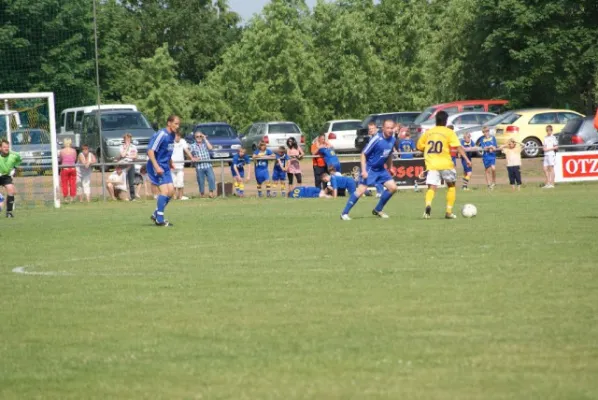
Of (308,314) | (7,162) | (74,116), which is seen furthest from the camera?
(74,116)

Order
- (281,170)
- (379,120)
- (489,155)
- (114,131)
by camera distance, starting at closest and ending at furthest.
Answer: (489,155) < (281,170) < (114,131) < (379,120)

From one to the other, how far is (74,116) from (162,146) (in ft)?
99.7

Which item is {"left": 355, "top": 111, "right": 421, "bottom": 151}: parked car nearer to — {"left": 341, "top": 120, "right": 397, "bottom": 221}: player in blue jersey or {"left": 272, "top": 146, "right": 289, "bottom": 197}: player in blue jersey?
{"left": 272, "top": 146, "right": 289, "bottom": 197}: player in blue jersey

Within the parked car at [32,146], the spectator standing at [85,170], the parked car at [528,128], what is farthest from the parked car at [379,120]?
the spectator standing at [85,170]

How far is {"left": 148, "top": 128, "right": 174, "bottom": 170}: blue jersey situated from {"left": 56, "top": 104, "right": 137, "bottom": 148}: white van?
25779 millimetres

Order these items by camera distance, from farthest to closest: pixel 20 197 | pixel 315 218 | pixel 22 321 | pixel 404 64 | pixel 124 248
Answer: pixel 404 64 < pixel 20 197 < pixel 315 218 < pixel 124 248 < pixel 22 321

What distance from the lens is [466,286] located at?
37.8ft

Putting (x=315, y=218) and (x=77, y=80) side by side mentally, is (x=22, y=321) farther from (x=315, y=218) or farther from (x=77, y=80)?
(x=77, y=80)

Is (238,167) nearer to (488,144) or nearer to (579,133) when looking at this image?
(488,144)

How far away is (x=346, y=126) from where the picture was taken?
54.0 m

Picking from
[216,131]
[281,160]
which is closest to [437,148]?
[281,160]

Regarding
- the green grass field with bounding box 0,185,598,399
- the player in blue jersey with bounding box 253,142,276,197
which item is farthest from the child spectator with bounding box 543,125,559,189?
the green grass field with bounding box 0,185,598,399

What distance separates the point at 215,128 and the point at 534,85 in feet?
55.1

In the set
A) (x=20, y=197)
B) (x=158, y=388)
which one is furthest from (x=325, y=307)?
(x=20, y=197)
